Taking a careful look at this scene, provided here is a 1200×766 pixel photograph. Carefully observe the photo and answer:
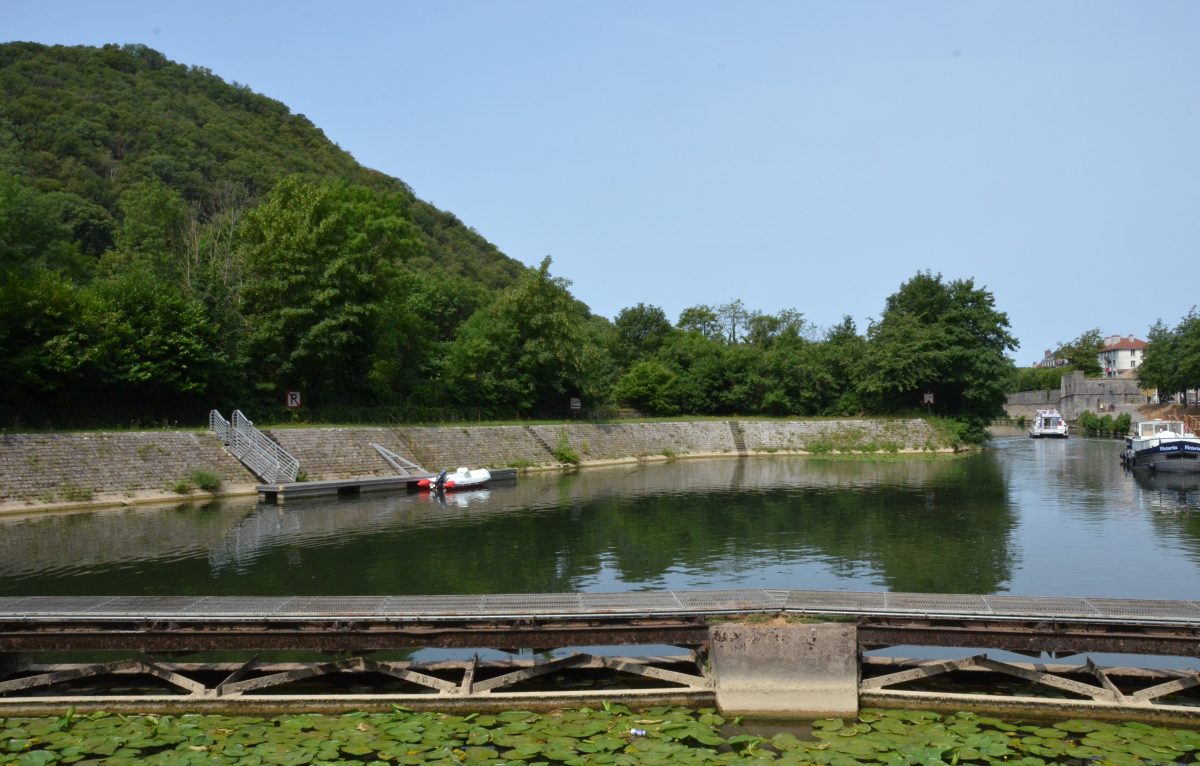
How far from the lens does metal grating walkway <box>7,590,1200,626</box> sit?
11102 mm

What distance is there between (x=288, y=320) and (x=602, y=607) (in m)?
38.9

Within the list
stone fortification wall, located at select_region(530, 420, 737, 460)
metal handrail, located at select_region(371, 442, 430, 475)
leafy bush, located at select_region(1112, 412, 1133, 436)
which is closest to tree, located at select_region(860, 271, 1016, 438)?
stone fortification wall, located at select_region(530, 420, 737, 460)

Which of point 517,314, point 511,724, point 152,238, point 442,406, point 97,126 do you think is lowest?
point 511,724

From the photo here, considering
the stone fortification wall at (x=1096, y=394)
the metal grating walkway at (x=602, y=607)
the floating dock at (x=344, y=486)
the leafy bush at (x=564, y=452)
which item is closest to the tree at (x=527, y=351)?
the leafy bush at (x=564, y=452)

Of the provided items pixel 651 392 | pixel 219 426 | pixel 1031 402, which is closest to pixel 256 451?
pixel 219 426

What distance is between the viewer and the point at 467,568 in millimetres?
19953

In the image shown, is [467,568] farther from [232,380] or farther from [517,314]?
[517,314]

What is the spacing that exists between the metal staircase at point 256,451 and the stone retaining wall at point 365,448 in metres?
0.56

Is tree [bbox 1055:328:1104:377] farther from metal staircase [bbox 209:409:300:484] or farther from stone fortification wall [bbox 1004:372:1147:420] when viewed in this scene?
metal staircase [bbox 209:409:300:484]

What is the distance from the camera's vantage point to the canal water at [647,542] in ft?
59.5

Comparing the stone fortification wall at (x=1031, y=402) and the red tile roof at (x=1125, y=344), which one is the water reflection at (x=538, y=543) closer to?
the stone fortification wall at (x=1031, y=402)

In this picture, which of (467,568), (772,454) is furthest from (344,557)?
(772,454)

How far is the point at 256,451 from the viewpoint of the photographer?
126 feet

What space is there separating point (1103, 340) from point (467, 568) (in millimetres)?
152723
